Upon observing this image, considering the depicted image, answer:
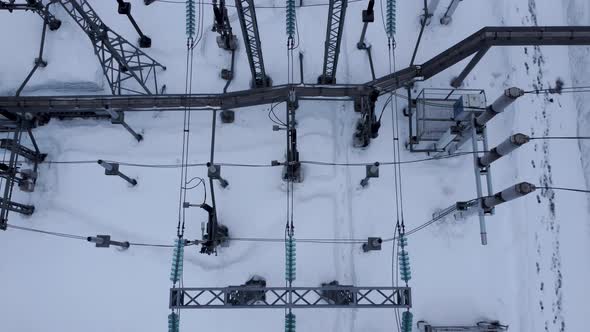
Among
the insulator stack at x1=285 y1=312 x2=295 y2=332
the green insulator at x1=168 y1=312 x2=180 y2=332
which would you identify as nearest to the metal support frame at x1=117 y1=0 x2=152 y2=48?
the green insulator at x1=168 y1=312 x2=180 y2=332

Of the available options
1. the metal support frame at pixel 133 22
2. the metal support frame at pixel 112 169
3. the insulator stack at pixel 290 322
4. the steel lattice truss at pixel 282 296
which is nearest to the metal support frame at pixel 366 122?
the steel lattice truss at pixel 282 296

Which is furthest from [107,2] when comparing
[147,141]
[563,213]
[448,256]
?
[563,213]

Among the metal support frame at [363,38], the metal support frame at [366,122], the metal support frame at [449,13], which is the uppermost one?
the metal support frame at [449,13]

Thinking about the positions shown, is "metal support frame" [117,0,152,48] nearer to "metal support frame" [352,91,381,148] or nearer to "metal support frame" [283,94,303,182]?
"metal support frame" [283,94,303,182]

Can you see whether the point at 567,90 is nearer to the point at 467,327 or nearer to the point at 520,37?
the point at 520,37

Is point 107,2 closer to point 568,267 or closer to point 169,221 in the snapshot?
point 169,221

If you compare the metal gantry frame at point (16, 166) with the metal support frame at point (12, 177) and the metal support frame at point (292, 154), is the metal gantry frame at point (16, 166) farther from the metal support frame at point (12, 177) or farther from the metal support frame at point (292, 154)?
the metal support frame at point (292, 154)

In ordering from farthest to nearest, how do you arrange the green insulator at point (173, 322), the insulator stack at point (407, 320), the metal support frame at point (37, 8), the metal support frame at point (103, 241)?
1. the metal support frame at point (37, 8)
2. the metal support frame at point (103, 241)
3. the insulator stack at point (407, 320)
4. the green insulator at point (173, 322)
